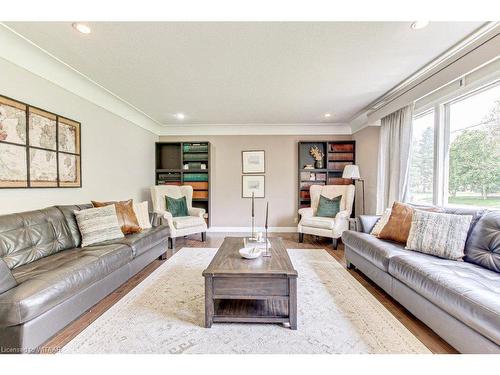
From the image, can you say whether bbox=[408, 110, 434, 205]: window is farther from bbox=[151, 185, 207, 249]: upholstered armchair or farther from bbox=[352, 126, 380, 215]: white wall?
bbox=[151, 185, 207, 249]: upholstered armchair

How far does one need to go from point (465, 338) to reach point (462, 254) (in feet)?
3.01

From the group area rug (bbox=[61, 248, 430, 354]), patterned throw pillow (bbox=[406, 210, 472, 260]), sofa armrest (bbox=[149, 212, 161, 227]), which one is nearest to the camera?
area rug (bbox=[61, 248, 430, 354])

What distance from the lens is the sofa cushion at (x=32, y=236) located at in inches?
70.8

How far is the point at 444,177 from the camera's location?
288 centimetres

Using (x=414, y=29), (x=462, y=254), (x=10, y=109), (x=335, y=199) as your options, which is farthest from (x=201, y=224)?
(x=414, y=29)

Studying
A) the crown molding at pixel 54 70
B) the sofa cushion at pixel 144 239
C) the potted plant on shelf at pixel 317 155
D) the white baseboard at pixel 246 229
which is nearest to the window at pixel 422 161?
the potted plant on shelf at pixel 317 155

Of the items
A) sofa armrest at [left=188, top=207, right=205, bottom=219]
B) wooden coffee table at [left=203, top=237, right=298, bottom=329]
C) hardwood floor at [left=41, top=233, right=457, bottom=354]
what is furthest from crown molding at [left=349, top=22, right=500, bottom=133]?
sofa armrest at [left=188, top=207, right=205, bottom=219]

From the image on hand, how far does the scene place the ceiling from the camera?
1.90m

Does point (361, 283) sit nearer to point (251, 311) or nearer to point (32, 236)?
point (251, 311)

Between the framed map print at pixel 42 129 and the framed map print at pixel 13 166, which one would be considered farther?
the framed map print at pixel 42 129

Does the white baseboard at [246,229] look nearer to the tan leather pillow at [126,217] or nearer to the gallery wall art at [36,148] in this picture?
the tan leather pillow at [126,217]

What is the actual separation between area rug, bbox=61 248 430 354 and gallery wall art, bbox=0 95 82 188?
156 cm

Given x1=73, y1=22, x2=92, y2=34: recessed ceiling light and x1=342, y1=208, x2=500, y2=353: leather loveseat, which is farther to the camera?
x1=73, y1=22, x2=92, y2=34: recessed ceiling light

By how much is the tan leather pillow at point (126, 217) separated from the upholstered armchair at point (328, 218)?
2.76m
